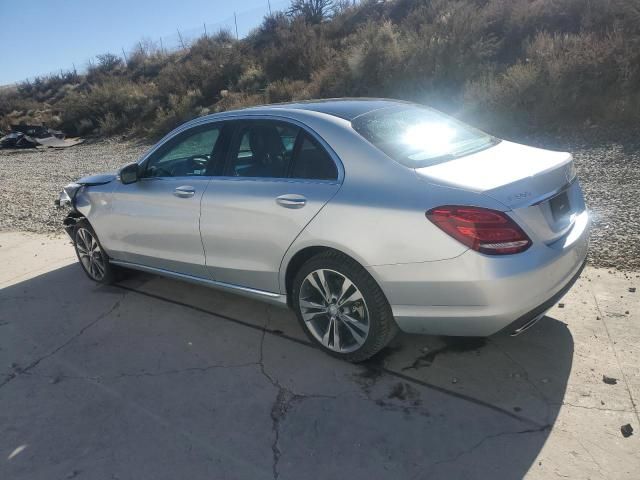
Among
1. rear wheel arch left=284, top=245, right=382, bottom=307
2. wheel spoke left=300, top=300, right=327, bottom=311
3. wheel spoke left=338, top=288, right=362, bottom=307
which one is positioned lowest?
wheel spoke left=300, top=300, right=327, bottom=311

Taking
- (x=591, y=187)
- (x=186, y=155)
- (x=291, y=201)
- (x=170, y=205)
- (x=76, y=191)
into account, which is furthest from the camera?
(x=591, y=187)

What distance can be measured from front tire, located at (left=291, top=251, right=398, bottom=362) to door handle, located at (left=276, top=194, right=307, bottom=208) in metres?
0.36

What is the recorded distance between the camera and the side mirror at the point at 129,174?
4.60 meters

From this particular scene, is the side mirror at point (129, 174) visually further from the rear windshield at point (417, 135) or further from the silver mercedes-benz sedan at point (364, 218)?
the rear windshield at point (417, 135)

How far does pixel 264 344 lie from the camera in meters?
3.94

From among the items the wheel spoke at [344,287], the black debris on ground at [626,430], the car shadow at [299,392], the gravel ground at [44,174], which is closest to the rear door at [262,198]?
the wheel spoke at [344,287]

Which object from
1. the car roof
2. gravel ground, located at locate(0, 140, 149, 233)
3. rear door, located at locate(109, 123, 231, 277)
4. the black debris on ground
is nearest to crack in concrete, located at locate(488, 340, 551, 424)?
the black debris on ground

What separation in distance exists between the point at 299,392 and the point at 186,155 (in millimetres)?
2303

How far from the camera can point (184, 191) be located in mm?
4207

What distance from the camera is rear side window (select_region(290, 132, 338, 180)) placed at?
3420 millimetres

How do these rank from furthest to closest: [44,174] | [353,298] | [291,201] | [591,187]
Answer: [44,174], [591,187], [291,201], [353,298]

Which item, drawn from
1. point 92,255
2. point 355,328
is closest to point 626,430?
point 355,328

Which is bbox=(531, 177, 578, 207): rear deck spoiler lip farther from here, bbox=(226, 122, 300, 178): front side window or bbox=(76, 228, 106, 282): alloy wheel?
bbox=(76, 228, 106, 282): alloy wheel

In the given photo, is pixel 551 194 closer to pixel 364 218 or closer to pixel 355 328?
pixel 364 218
